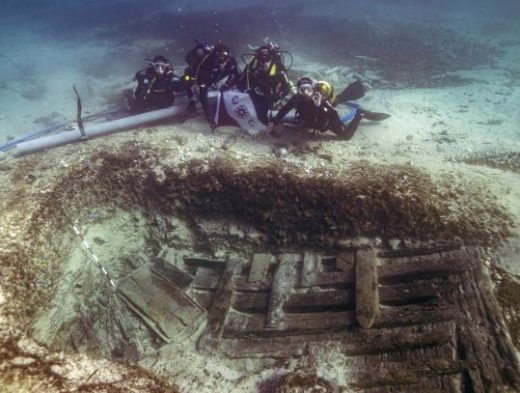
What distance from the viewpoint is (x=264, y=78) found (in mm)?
6922

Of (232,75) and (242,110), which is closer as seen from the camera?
(242,110)

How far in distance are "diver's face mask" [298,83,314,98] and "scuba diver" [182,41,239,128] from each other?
1.89 meters

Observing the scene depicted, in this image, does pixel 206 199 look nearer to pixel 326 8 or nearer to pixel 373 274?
pixel 373 274

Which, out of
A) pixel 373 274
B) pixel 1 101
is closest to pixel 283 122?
pixel 373 274

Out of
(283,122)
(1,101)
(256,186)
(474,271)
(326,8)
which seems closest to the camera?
(474,271)

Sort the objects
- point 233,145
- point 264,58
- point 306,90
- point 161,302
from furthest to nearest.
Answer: point 264,58
point 233,145
point 306,90
point 161,302

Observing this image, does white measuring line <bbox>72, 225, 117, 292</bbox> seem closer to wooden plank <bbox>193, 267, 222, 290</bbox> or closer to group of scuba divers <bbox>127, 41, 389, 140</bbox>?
wooden plank <bbox>193, 267, 222, 290</bbox>

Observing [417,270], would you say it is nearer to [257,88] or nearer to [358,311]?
[358,311]

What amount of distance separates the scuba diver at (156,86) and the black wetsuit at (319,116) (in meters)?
2.81

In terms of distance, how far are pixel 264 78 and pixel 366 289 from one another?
4465 millimetres

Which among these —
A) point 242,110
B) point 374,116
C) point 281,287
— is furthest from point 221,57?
point 281,287

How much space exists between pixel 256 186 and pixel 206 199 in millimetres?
885

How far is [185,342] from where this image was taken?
4.71 metres

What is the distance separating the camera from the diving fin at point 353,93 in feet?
29.6
